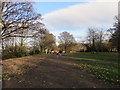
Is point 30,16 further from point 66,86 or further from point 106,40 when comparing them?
point 106,40

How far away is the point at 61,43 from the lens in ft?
191

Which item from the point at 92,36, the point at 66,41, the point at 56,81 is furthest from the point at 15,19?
the point at 66,41

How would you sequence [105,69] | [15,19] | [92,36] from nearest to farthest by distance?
[105,69] < [15,19] < [92,36]

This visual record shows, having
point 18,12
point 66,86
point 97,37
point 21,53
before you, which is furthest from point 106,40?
point 66,86

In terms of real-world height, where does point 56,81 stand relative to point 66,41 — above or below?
below

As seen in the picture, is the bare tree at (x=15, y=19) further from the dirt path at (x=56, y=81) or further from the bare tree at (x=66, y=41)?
the bare tree at (x=66, y=41)

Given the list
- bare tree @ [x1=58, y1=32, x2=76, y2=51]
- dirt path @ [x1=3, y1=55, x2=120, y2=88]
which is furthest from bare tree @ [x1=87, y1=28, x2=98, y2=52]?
dirt path @ [x1=3, y1=55, x2=120, y2=88]

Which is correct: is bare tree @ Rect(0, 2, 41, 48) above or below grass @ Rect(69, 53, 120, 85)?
above

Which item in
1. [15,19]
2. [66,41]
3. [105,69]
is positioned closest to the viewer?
[105,69]

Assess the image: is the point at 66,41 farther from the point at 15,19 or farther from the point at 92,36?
the point at 15,19

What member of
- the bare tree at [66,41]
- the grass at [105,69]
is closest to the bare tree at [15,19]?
the grass at [105,69]

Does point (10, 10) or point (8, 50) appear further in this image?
point (8, 50)

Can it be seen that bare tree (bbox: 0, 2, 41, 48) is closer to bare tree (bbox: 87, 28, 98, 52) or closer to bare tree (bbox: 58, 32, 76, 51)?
bare tree (bbox: 87, 28, 98, 52)

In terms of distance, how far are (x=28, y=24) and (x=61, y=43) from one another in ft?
138
